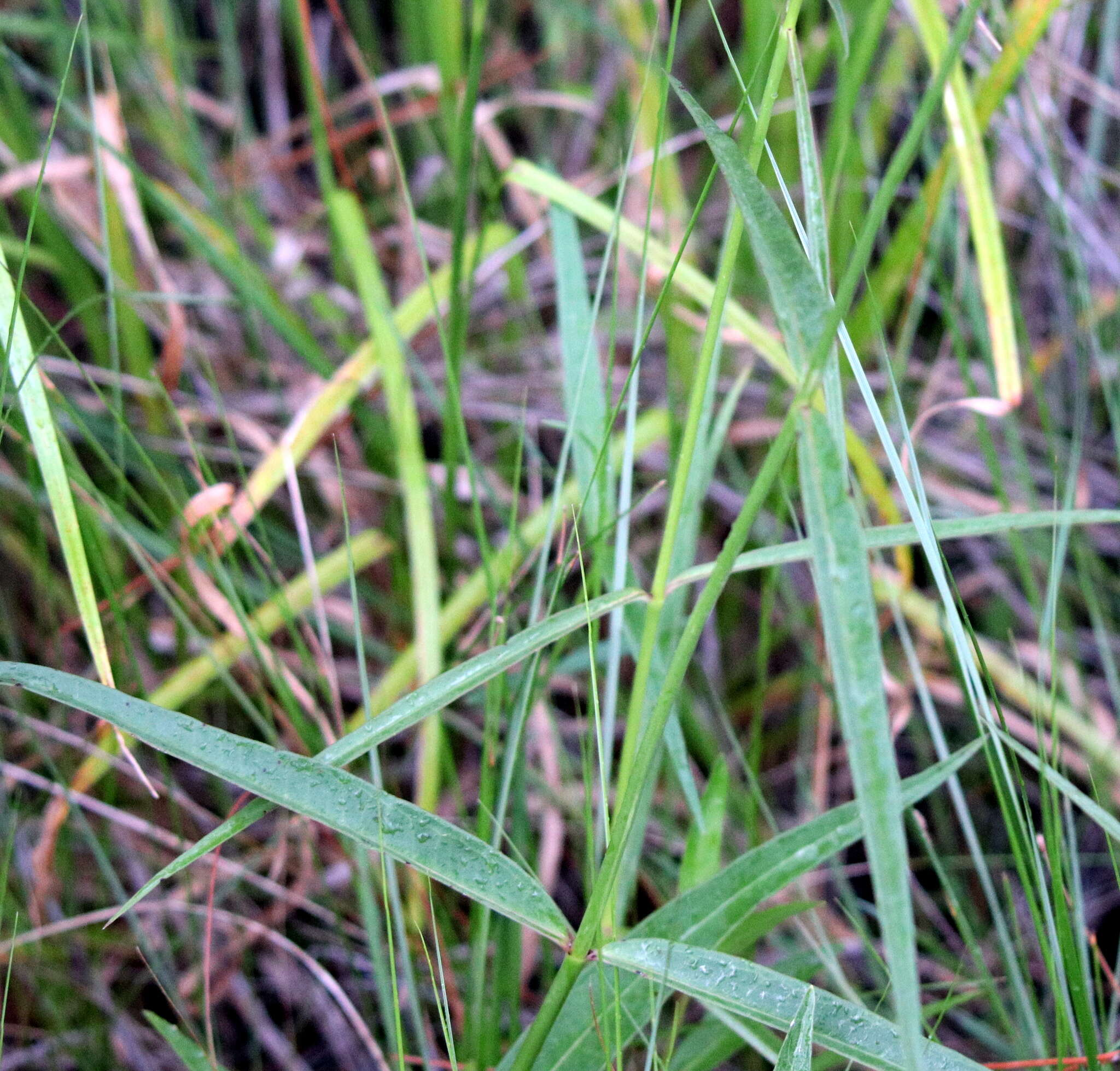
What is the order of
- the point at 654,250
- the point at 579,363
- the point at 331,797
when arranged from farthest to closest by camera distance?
the point at 654,250, the point at 579,363, the point at 331,797

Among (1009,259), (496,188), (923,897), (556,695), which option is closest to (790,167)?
(1009,259)

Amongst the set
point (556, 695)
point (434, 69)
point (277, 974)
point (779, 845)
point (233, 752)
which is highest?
point (434, 69)

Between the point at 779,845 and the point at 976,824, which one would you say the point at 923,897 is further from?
the point at 779,845

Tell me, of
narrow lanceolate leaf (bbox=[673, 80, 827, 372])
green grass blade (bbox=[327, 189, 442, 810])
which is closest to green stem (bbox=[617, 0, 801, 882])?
narrow lanceolate leaf (bbox=[673, 80, 827, 372])

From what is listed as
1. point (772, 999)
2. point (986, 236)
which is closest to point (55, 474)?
point (772, 999)

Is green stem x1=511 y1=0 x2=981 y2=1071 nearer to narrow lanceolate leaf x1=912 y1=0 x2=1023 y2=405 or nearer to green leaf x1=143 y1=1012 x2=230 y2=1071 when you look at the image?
green leaf x1=143 y1=1012 x2=230 y2=1071

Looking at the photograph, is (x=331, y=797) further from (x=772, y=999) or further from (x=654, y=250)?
(x=654, y=250)

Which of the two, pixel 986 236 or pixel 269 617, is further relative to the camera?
pixel 269 617
